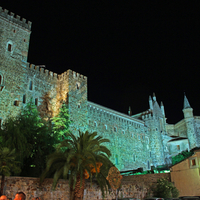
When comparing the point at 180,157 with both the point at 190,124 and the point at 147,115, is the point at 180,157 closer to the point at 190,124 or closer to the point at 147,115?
the point at 147,115

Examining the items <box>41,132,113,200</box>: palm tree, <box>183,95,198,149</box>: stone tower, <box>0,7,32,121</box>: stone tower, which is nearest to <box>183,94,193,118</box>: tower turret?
<box>183,95,198,149</box>: stone tower

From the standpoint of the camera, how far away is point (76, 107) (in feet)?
82.5

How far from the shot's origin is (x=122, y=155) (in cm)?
3325

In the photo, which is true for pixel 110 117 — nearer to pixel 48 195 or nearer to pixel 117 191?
pixel 117 191

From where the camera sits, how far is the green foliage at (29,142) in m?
14.6

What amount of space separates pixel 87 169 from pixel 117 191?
3.08 metres

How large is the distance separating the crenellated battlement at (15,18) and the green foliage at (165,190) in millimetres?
19991

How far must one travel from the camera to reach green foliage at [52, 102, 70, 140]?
21.6m

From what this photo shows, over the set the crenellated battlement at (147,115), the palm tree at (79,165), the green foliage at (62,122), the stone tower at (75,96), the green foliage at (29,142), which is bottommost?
the palm tree at (79,165)

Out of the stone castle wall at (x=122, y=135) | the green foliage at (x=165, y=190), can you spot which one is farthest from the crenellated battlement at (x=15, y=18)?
the green foliage at (x=165, y=190)

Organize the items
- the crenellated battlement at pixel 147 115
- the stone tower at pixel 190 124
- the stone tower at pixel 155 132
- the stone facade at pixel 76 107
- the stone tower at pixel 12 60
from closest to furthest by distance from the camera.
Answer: the stone tower at pixel 12 60
the stone facade at pixel 76 107
the stone tower at pixel 155 132
the crenellated battlement at pixel 147 115
the stone tower at pixel 190 124

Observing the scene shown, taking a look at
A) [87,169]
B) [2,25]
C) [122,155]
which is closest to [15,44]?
[2,25]

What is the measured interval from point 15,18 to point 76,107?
36.8 feet

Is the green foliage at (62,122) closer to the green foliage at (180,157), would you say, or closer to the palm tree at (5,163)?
the palm tree at (5,163)
